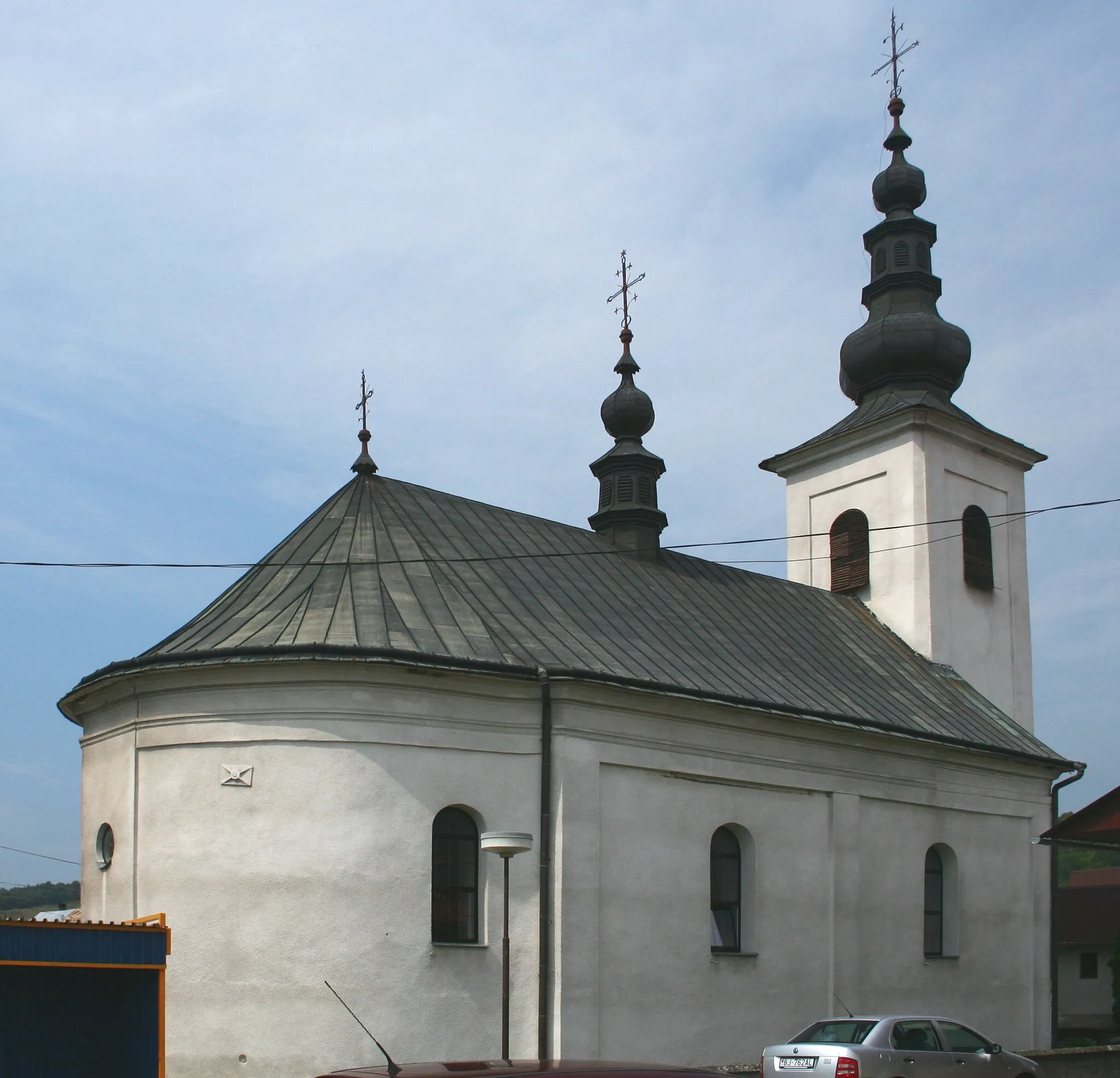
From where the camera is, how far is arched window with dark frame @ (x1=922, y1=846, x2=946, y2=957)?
819 inches

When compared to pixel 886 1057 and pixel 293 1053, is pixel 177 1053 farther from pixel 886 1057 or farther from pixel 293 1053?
pixel 886 1057

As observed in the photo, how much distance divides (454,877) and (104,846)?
429 centimetres

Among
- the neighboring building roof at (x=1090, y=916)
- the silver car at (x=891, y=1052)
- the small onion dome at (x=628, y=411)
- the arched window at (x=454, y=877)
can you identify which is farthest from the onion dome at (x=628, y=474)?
the neighboring building roof at (x=1090, y=916)

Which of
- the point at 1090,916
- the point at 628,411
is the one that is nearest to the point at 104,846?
the point at 628,411

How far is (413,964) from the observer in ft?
50.1

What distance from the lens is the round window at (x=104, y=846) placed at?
1675cm

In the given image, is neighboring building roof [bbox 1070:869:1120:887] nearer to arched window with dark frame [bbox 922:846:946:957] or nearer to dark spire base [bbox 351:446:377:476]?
arched window with dark frame [bbox 922:846:946:957]

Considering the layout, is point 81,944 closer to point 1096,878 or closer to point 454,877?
point 454,877

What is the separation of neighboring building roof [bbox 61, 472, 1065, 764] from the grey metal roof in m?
3.46

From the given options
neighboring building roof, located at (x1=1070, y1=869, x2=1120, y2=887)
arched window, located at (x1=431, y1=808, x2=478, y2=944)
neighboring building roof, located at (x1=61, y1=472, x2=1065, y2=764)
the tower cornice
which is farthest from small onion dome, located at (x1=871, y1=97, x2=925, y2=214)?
neighboring building roof, located at (x1=1070, y1=869, x2=1120, y2=887)

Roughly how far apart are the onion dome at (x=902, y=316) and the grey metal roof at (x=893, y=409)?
0.18 m

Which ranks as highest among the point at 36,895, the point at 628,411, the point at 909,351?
the point at 909,351

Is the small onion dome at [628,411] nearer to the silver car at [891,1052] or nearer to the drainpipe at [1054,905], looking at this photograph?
the drainpipe at [1054,905]

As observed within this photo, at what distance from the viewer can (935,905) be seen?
2103cm
